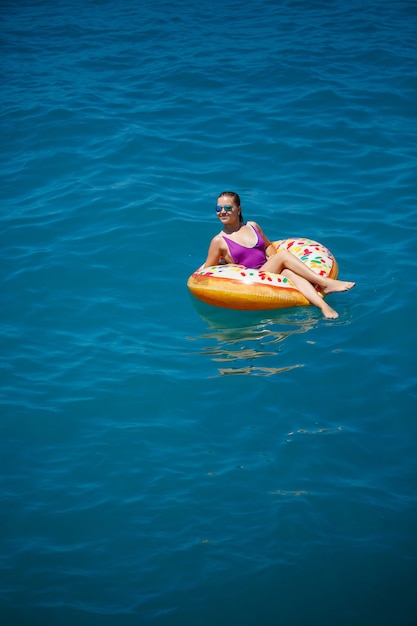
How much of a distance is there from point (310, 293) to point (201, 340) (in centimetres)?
126

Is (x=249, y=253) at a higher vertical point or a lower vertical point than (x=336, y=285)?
higher

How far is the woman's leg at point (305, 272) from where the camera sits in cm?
818

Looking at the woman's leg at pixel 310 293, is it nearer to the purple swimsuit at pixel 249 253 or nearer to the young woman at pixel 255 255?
the young woman at pixel 255 255

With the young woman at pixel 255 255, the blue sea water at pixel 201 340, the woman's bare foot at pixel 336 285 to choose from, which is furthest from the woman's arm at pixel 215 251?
the woman's bare foot at pixel 336 285

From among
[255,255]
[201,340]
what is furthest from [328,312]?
[201,340]

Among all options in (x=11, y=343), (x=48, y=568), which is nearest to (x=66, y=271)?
(x=11, y=343)

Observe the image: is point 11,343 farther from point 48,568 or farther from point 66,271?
point 48,568

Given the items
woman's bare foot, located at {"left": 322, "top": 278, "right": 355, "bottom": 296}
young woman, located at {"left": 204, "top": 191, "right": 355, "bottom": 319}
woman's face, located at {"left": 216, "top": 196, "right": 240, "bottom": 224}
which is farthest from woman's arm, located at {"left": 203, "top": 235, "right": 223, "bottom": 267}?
woman's bare foot, located at {"left": 322, "top": 278, "right": 355, "bottom": 296}

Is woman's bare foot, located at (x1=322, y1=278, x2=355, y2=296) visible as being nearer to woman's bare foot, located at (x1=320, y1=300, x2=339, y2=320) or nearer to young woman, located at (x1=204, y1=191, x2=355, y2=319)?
young woman, located at (x1=204, y1=191, x2=355, y2=319)

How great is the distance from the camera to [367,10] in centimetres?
1550

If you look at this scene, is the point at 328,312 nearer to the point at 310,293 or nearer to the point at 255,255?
the point at 310,293

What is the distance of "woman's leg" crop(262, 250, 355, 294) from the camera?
8180 millimetres

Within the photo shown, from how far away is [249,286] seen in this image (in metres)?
8.11

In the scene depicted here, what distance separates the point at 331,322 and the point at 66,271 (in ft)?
10.9
